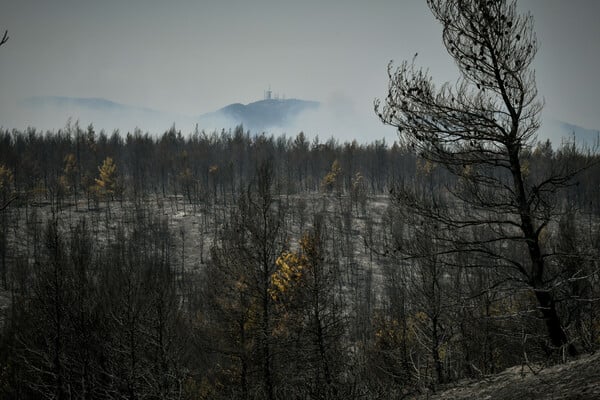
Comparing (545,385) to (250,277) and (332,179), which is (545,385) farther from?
(332,179)

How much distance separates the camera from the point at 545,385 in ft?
14.0

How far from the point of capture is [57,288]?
508 inches

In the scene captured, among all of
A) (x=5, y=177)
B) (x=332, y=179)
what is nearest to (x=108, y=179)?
(x=5, y=177)

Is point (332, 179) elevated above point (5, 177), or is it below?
below

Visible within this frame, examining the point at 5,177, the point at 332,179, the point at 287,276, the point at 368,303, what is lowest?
the point at 368,303

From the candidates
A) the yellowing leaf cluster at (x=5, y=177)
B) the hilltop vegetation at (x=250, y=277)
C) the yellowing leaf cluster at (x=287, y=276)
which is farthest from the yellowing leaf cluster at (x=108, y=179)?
the yellowing leaf cluster at (x=287, y=276)

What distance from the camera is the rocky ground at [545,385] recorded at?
3729 mm

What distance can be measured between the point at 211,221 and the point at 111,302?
160 ft

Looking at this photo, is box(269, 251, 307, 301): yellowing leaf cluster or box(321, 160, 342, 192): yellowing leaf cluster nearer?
box(269, 251, 307, 301): yellowing leaf cluster

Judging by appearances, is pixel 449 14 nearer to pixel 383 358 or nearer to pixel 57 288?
pixel 57 288

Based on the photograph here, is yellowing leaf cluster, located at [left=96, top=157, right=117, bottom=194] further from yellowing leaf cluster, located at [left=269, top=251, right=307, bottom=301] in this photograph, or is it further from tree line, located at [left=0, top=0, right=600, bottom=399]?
yellowing leaf cluster, located at [left=269, top=251, right=307, bottom=301]

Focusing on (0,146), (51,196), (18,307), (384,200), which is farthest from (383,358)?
(0,146)

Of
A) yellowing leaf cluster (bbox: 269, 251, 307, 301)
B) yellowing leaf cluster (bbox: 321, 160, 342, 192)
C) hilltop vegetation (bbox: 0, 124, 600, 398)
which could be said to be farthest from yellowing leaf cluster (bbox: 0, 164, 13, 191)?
yellowing leaf cluster (bbox: 269, 251, 307, 301)

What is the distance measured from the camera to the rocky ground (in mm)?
3729
